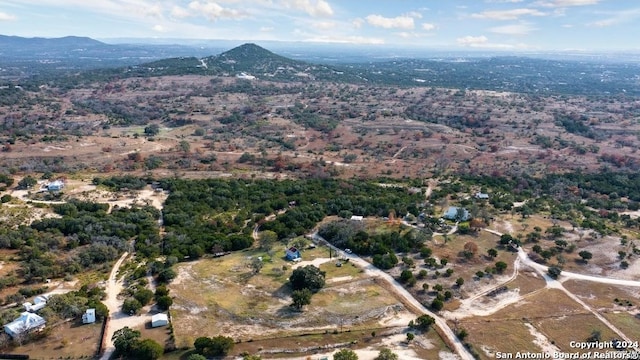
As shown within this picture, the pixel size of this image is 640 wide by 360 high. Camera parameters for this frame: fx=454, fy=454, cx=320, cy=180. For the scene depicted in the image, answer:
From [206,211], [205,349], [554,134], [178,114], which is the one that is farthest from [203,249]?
[554,134]

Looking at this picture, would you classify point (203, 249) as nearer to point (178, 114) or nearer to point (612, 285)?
point (612, 285)

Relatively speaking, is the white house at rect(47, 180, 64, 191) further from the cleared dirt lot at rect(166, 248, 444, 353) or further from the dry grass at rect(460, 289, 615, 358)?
the dry grass at rect(460, 289, 615, 358)

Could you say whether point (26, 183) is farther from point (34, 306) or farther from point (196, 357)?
point (196, 357)

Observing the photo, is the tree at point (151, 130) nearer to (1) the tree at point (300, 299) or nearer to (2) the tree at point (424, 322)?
(1) the tree at point (300, 299)

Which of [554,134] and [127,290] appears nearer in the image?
[127,290]

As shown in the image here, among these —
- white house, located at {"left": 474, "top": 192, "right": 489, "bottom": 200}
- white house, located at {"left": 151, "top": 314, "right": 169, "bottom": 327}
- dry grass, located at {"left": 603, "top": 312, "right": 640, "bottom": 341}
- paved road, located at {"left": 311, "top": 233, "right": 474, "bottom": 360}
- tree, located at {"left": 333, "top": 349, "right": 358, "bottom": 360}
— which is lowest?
dry grass, located at {"left": 603, "top": 312, "right": 640, "bottom": 341}

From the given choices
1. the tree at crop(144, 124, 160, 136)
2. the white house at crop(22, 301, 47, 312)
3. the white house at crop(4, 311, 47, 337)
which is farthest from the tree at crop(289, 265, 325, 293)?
the tree at crop(144, 124, 160, 136)

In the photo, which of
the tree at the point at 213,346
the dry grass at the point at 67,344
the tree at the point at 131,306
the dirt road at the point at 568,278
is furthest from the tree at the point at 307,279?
the dirt road at the point at 568,278
